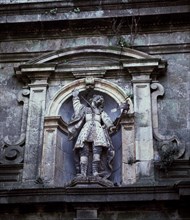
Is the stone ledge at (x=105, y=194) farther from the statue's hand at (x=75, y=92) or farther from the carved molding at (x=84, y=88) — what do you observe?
the statue's hand at (x=75, y=92)

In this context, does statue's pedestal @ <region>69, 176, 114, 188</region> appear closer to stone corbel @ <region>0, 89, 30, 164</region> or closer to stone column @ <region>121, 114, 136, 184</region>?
stone column @ <region>121, 114, 136, 184</region>

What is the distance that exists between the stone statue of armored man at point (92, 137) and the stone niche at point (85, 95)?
0.71 ft

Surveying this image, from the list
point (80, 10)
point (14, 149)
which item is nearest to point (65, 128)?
point (14, 149)

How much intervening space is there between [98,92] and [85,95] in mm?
227

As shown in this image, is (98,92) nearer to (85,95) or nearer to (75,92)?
(85,95)

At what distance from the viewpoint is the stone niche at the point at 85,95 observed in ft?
28.2

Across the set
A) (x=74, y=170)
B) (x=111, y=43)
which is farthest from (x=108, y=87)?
(x=74, y=170)

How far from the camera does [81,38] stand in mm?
9938

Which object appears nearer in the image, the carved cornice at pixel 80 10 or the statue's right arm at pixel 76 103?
the statue's right arm at pixel 76 103

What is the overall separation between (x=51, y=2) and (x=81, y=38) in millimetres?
892

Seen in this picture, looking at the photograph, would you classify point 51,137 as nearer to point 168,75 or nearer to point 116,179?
point 116,179

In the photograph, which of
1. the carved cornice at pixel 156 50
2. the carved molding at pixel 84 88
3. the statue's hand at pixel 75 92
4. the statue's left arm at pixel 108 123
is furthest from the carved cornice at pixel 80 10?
the statue's left arm at pixel 108 123

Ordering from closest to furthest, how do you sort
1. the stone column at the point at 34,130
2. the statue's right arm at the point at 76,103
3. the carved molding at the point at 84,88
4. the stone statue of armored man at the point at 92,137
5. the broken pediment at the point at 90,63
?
the stone statue of armored man at the point at 92,137 < the stone column at the point at 34,130 < the statue's right arm at the point at 76,103 < the carved molding at the point at 84,88 < the broken pediment at the point at 90,63

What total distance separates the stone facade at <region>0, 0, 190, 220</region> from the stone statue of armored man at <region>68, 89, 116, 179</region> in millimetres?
Result: 219
